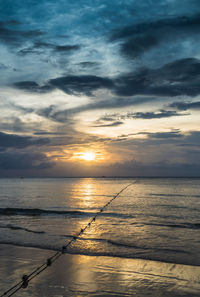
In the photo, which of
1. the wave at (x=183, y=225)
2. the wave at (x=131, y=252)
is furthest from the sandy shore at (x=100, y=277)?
the wave at (x=183, y=225)

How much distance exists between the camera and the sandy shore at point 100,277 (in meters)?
7.75

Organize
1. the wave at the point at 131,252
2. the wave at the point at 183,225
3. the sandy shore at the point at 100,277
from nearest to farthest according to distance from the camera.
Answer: the sandy shore at the point at 100,277, the wave at the point at 131,252, the wave at the point at 183,225

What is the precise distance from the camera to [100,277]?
888 cm

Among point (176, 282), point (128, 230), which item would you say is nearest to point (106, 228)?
point (128, 230)

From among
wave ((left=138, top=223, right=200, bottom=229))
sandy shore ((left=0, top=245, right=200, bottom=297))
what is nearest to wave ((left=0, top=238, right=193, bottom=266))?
sandy shore ((left=0, top=245, right=200, bottom=297))

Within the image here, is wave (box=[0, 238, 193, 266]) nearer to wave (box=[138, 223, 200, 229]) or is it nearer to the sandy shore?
the sandy shore

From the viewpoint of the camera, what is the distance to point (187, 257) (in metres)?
11.5

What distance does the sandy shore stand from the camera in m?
7.75

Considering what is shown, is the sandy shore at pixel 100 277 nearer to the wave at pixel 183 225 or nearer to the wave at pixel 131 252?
the wave at pixel 131 252

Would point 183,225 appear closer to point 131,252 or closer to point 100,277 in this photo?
point 131,252

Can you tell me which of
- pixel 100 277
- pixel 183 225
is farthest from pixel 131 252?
pixel 183 225

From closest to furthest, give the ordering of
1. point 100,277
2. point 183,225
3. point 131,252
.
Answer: point 100,277, point 131,252, point 183,225

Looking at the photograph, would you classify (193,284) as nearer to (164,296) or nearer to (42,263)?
(164,296)

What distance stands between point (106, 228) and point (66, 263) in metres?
8.60
